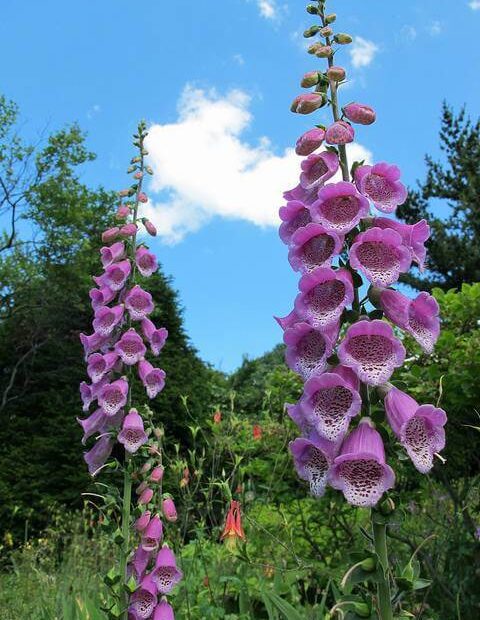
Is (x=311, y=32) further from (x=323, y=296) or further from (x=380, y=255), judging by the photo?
(x=323, y=296)

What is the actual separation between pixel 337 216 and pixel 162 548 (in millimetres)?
2107

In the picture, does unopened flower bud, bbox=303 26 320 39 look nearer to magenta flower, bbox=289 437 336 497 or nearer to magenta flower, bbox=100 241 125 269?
magenta flower, bbox=289 437 336 497

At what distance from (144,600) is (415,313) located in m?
2.04

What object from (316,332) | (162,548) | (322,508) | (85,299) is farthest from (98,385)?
(85,299)

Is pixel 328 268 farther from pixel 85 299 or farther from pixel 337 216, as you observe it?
pixel 85 299

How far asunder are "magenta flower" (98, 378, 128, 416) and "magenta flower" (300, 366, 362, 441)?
1.89m

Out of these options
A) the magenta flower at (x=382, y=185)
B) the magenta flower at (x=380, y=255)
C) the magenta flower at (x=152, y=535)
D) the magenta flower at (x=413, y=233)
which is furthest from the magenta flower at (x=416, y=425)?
the magenta flower at (x=152, y=535)

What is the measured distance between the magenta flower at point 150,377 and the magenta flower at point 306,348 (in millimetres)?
1905

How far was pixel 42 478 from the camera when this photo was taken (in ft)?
41.7

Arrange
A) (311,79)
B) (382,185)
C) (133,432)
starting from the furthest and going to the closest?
(133,432) < (311,79) < (382,185)

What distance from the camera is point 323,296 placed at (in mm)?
1717

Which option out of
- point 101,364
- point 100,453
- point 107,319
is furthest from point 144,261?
point 100,453

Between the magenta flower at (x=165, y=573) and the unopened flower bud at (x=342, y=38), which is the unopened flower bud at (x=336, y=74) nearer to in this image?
the unopened flower bud at (x=342, y=38)

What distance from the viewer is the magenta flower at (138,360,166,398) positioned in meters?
3.54
